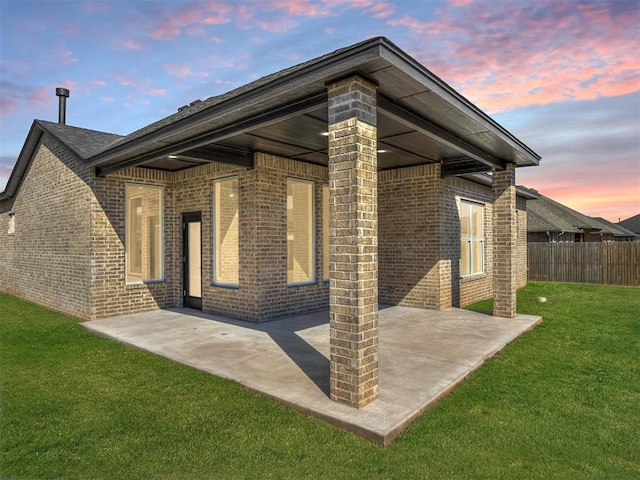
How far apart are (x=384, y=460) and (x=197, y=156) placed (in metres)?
5.95

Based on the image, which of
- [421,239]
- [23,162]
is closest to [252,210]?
[421,239]

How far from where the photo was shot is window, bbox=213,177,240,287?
8391mm

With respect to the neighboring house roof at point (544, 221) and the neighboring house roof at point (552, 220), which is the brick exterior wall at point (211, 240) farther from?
the neighboring house roof at point (552, 220)

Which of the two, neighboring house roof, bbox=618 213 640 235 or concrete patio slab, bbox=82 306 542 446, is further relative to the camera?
neighboring house roof, bbox=618 213 640 235

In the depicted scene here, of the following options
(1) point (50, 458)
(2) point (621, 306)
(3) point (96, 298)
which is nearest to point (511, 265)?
(2) point (621, 306)

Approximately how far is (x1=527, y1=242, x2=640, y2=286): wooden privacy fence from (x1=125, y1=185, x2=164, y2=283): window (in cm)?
1576

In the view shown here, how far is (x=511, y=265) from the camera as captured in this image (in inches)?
323

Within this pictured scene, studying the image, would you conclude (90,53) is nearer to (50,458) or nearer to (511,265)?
(50,458)

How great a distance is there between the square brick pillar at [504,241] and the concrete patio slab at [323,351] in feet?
1.30

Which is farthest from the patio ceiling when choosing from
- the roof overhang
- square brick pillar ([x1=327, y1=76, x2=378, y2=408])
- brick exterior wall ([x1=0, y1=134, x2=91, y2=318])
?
the roof overhang

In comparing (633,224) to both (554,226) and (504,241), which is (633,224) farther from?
(504,241)

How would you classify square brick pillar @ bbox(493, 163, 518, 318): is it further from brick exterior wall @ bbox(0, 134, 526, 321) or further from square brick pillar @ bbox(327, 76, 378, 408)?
square brick pillar @ bbox(327, 76, 378, 408)

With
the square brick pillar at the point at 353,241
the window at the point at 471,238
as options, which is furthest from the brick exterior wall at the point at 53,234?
the window at the point at 471,238

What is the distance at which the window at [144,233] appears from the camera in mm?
9047
